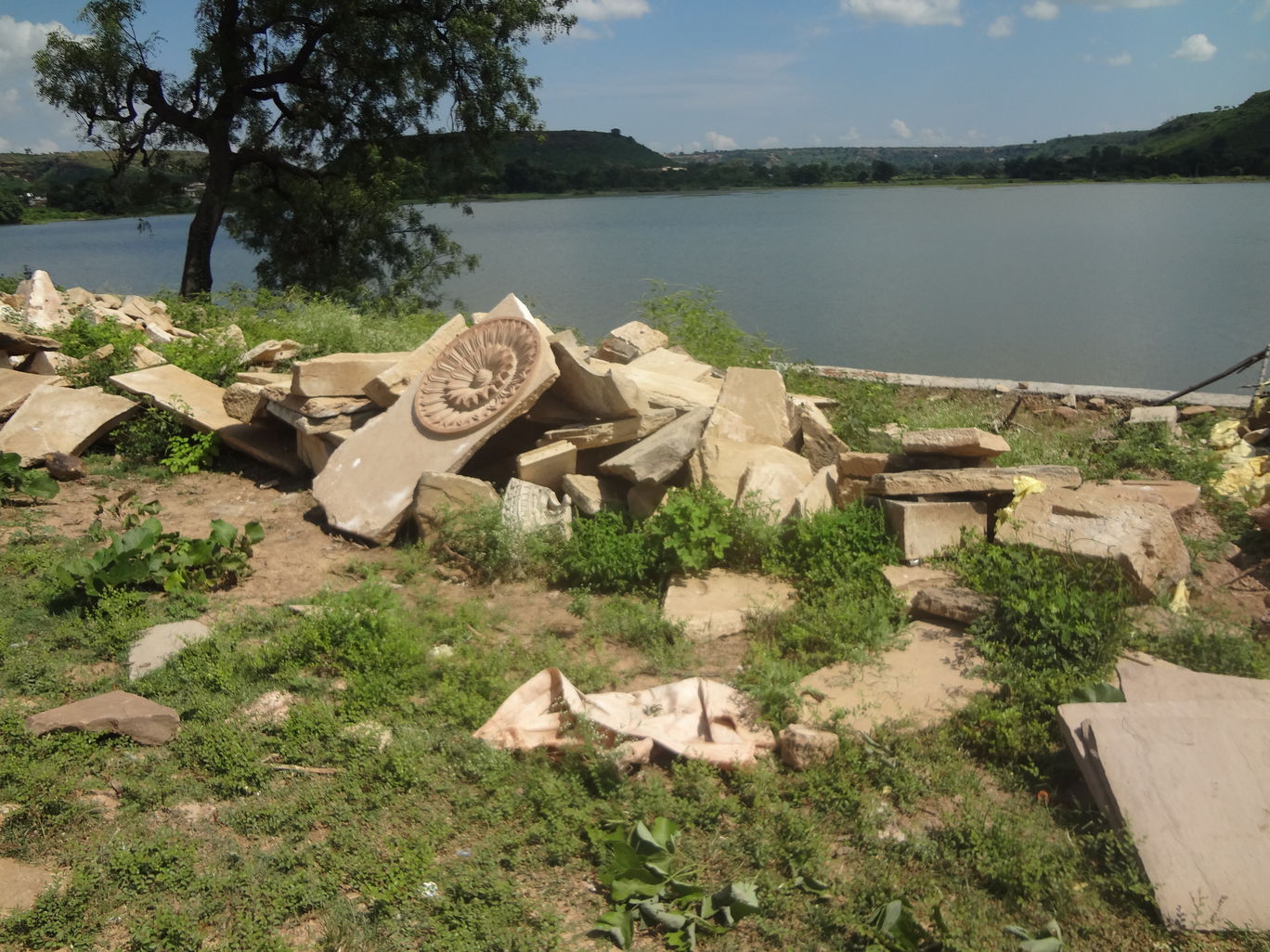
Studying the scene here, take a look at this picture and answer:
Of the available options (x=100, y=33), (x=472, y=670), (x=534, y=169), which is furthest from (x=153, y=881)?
(x=534, y=169)

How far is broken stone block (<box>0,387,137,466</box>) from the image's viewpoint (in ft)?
22.4

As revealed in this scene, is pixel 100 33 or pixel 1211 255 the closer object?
pixel 100 33

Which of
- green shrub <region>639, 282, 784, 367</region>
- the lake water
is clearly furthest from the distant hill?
green shrub <region>639, 282, 784, 367</region>

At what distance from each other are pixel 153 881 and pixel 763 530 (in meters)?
3.31

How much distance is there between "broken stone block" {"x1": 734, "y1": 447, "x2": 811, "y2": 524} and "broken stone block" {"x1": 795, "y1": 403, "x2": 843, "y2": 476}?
1.18 feet

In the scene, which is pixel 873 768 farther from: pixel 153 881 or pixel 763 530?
pixel 153 881

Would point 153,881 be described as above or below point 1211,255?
below

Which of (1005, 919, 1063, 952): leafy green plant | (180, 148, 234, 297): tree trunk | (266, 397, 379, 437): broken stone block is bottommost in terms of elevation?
(1005, 919, 1063, 952): leafy green plant

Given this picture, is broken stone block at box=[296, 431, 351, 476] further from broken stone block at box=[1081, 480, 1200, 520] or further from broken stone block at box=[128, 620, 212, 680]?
broken stone block at box=[1081, 480, 1200, 520]

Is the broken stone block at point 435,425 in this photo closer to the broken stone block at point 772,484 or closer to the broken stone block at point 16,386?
the broken stone block at point 772,484

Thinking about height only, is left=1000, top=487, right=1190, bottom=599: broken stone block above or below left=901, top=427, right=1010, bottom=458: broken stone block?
below

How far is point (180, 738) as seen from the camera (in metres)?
3.58

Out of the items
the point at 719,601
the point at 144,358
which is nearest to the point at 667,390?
the point at 719,601

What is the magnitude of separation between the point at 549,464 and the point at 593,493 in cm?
36
